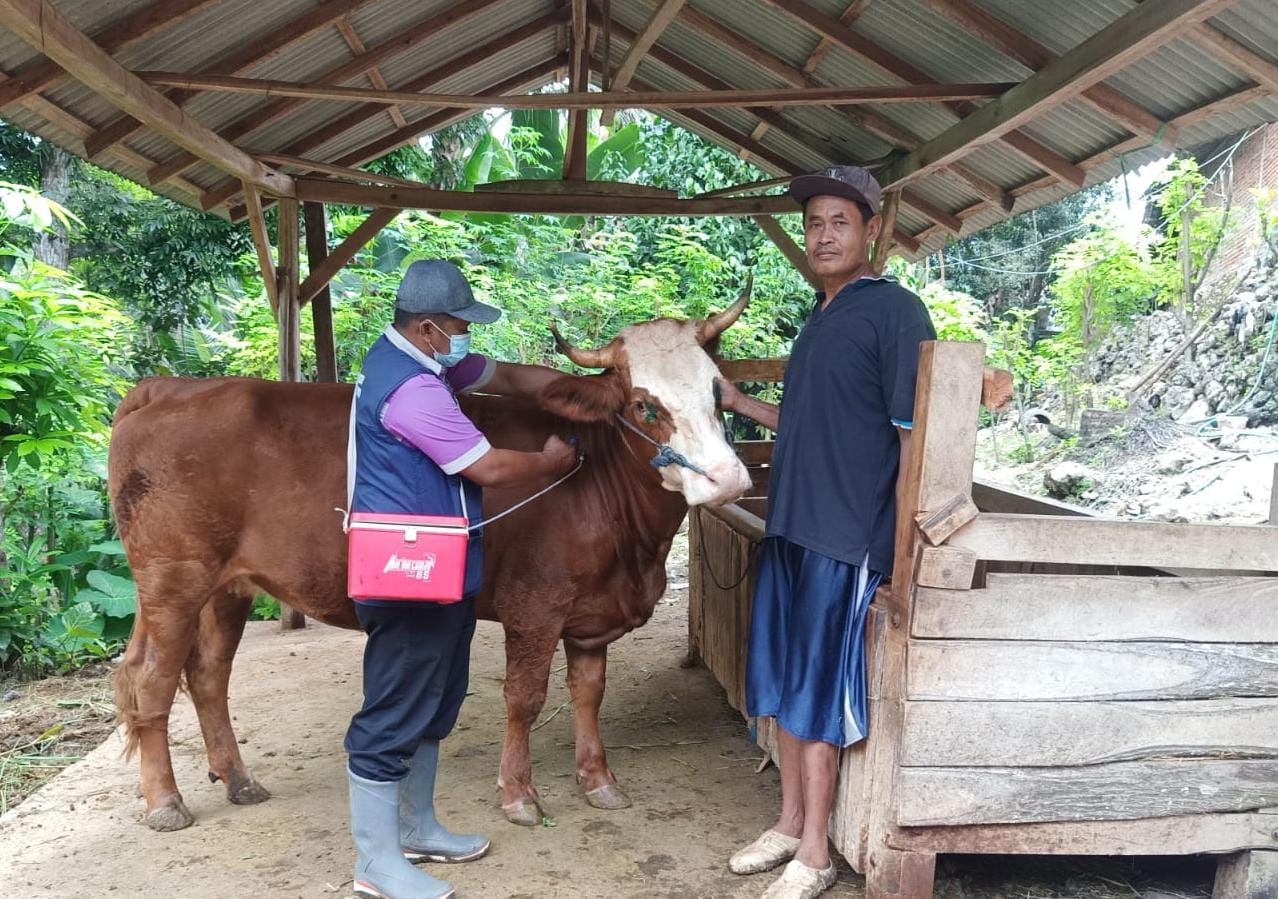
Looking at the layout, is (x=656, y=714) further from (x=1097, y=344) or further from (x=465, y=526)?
(x=1097, y=344)

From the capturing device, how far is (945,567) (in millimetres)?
2797

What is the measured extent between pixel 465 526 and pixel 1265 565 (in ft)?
8.01

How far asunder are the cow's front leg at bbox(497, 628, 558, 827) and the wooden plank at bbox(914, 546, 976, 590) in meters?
1.63

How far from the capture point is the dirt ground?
332cm

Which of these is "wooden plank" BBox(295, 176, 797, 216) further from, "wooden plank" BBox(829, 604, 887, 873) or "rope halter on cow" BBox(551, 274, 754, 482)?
"wooden plank" BBox(829, 604, 887, 873)

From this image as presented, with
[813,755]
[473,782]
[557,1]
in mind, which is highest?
[557,1]

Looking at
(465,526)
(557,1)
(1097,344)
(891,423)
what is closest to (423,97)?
(557,1)

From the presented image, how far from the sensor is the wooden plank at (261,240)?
6137 mm

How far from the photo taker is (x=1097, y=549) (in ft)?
9.36

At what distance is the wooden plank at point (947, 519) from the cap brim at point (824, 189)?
3.34ft

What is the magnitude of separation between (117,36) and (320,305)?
11.2 feet

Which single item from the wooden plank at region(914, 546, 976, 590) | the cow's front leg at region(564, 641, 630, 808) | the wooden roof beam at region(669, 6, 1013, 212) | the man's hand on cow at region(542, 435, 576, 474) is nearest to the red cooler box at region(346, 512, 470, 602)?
the man's hand on cow at region(542, 435, 576, 474)

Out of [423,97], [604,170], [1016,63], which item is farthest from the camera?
[604,170]

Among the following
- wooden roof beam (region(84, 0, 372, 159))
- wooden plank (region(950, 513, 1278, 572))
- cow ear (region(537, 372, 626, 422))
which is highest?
wooden roof beam (region(84, 0, 372, 159))
